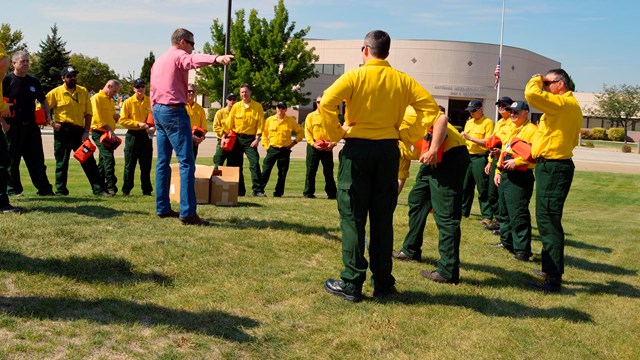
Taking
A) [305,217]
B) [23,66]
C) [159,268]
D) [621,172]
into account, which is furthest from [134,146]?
[621,172]

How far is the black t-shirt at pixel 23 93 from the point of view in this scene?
833 centimetres

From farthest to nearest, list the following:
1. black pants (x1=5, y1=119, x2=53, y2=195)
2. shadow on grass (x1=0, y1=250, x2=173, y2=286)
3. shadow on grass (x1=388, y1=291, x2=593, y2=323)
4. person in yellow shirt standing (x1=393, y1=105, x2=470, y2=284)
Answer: black pants (x1=5, y1=119, x2=53, y2=195), person in yellow shirt standing (x1=393, y1=105, x2=470, y2=284), shadow on grass (x1=388, y1=291, x2=593, y2=323), shadow on grass (x1=0, y1=250, x2=173, y2=286)

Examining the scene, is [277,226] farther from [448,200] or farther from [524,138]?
[524,138]

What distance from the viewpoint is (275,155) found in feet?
39.2

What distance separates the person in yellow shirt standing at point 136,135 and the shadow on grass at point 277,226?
12.0ft

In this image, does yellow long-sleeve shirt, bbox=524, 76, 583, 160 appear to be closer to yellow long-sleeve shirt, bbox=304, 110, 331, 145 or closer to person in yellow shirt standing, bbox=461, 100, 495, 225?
person in yellow shirt standing, bbox=461, 100, 495, 225

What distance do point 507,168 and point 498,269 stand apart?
1.25 m

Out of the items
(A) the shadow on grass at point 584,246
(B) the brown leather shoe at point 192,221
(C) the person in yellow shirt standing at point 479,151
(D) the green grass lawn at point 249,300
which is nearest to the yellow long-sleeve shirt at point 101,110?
(D) the green grass lawn at point 249,300

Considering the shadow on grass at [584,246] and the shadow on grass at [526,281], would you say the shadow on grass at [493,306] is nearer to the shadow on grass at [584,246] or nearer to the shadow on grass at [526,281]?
the shadow on grass at [526,281]

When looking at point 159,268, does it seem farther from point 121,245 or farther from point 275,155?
point 275,155

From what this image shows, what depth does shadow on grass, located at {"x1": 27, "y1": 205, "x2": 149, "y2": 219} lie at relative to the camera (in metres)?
6.61

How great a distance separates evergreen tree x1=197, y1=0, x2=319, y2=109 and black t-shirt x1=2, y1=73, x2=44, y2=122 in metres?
35.5

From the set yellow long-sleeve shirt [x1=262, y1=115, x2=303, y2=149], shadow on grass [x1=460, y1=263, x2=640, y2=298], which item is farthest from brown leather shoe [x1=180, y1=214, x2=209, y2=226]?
yellow long-sleeve shirt [x1=262, y1=115, x2=303, y2=149]

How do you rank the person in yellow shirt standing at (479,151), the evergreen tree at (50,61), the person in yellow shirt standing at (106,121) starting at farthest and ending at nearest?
1. the evergreen tree at (50,61)
2. the person in yellow shirt standing at (106,121)
3. the person in yellow shirt standing at (479,151)
